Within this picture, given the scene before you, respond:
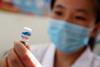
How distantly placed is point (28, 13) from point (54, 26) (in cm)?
33

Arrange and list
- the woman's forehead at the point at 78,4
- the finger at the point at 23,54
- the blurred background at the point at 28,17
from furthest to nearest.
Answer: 1. the blurred background at the point at 28,17
2. the woman's forehead at the point at 78,4
3. the finger at the point at 23,54

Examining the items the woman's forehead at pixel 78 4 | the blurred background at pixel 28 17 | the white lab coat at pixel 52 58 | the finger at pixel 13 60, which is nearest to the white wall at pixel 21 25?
the blurred background at pixel 28 17

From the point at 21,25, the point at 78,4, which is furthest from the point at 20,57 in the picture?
the point at 21,25

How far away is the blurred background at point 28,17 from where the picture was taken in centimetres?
147

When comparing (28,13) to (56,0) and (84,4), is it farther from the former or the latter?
(84,4)

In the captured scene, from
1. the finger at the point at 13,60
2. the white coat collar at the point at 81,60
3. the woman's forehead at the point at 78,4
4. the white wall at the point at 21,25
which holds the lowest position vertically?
the white coat collar at the point at 81,60

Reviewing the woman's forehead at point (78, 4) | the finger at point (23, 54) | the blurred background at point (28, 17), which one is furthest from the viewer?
the blurred background at point (28, 17)

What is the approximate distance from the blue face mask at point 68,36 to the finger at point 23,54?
636 millimetres

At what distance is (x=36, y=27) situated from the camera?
1573mm

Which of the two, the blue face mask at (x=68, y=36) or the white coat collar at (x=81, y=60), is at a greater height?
the blue face mask at (x=68, y=36)

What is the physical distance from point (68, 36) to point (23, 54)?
67cm

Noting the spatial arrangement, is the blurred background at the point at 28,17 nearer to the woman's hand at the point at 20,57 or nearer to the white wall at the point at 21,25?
the white wall at the point at 21,25

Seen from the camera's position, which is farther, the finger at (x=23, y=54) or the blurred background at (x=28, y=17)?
the blurred background at (x=28, y=17)

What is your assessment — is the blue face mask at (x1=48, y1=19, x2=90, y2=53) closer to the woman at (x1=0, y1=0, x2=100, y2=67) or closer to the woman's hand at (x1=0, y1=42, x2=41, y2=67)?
the woman at (x1=0, y1=0, x2=100, y2=67)
